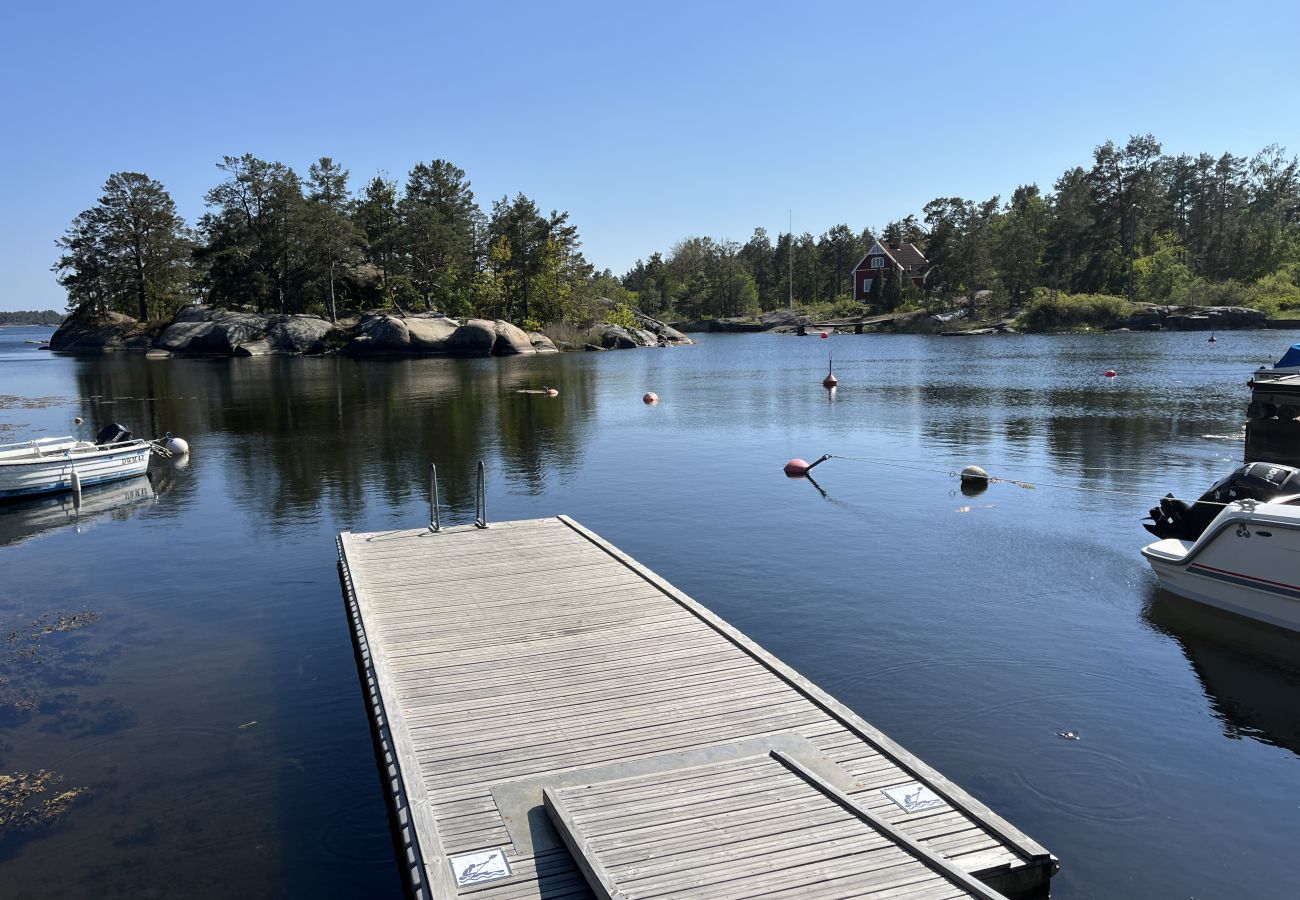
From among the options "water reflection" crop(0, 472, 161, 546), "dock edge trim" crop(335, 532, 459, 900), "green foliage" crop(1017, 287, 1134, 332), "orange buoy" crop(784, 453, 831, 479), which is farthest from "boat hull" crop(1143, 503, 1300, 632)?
"green foliage" crop(1017, 287, 1134, 332)

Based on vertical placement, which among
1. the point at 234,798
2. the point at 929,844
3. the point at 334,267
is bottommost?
the point at 234,798

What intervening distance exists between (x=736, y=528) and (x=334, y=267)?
77977 mm

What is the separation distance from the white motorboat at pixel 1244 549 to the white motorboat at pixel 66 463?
1057 inches

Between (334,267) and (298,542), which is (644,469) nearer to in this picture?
(298,542)

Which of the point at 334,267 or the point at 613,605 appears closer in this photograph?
the point at 613,605

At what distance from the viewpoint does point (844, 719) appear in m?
8.88

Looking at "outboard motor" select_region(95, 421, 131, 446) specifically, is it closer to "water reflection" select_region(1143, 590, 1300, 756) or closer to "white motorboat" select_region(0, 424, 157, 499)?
"white motorboat" select_region(0, 424, 157, 499)

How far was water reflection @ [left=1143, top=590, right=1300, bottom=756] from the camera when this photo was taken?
11.2 metres

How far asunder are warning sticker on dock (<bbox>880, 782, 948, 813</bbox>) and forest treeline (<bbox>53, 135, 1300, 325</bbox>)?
83477 millimetres

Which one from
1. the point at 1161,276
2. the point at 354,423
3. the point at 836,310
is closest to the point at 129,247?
the point at 354,423

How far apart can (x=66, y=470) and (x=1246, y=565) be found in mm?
28246

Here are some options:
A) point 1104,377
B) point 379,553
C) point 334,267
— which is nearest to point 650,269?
point 334,267

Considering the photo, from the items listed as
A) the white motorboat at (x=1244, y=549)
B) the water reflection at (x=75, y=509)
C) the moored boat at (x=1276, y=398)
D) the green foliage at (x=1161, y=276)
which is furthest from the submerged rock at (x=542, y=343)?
the white motorboat at (x=1244, y=549)

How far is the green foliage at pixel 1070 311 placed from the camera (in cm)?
10069
